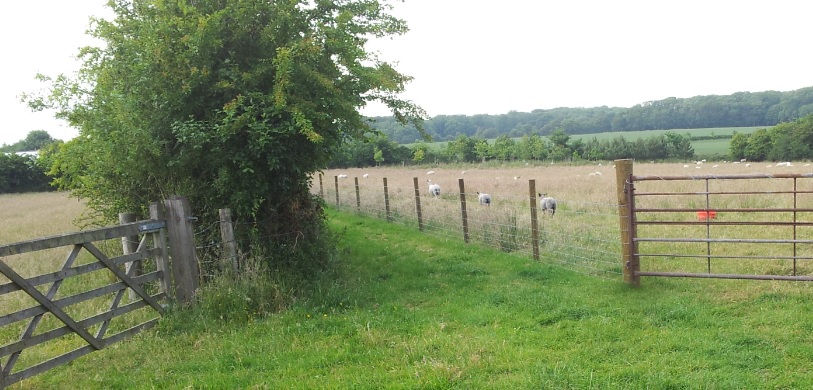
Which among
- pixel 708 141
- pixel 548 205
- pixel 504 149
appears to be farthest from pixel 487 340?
pixel 708 141

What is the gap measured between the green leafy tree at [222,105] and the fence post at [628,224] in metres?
3.58

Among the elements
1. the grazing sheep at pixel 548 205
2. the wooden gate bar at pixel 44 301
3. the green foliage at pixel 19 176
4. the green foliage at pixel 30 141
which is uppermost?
the green foliage at pixel 30 141

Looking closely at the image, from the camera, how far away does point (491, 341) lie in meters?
5.04

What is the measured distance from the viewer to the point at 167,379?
4.61 meters

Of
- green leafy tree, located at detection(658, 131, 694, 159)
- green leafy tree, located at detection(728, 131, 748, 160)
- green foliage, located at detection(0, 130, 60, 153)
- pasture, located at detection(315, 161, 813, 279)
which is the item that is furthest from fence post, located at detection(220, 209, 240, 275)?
green foliage, located at detection(0, 130, 60, 153)

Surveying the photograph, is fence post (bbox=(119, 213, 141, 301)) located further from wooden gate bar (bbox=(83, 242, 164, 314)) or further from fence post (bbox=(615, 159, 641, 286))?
fence post (bbox=(615, 159, 641, 286))

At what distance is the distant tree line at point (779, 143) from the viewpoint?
49.5 m

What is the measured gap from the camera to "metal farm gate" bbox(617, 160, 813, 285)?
645 centimetres

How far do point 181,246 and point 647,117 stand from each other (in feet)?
328

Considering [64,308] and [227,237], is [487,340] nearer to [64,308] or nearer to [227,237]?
[227,237]

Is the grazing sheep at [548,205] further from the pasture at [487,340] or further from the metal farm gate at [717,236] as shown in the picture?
the pasture at [487,340]

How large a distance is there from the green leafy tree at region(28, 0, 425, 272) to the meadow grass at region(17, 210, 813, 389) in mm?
1662

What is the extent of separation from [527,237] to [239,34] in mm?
6240

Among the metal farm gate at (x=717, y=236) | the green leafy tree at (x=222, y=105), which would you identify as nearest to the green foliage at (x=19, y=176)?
the green leafy tree at (x=222, y=105)
